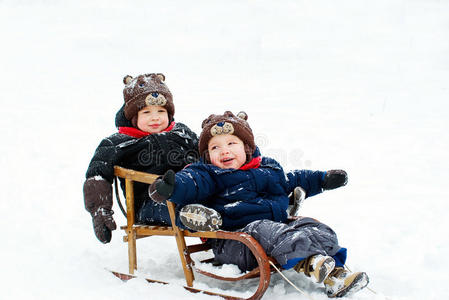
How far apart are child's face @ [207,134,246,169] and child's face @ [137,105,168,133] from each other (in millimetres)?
673

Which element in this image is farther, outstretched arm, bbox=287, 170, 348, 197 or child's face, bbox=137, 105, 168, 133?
child's face, bbox=137, 105, 168, 133

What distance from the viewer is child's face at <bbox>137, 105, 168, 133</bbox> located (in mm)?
3838

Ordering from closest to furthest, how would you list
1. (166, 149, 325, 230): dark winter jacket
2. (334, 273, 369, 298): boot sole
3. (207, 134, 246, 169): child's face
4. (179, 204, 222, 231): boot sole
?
(334, 273, 369, 298): boot sole → (179, 204, 222, 231): boot sole → (166, 149, 325, 230): dark winter jacket → (207, 134, 246, 169): child's face

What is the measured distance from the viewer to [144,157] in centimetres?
371

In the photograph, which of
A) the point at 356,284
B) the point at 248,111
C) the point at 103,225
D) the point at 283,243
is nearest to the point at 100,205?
the point at 103,225

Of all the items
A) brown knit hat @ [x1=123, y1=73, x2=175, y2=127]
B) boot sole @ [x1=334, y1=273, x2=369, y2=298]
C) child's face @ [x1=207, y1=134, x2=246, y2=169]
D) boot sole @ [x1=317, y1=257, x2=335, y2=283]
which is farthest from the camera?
brown knit hat @ [x1=123, y1=73, x2=175, y2=127]

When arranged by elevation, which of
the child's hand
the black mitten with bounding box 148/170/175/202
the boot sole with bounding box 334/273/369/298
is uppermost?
the black mitten with bounding box 148/170/175/202

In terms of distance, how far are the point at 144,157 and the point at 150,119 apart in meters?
0.32

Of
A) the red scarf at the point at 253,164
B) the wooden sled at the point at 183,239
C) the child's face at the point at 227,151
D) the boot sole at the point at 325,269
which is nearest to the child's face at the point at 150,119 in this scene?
the wooden sled at the point at 183,239

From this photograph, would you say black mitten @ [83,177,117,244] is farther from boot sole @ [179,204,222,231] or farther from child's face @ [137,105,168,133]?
boot sole @ [179,204,222,231]

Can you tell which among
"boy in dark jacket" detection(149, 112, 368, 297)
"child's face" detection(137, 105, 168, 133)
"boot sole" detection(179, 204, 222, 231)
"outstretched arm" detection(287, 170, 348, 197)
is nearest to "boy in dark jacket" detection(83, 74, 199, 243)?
"child's face" detection(137, 105, 168, 133)

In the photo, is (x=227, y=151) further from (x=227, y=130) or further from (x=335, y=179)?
(x=335, y=179)

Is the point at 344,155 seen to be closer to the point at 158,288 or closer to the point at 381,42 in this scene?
the point at 158,288

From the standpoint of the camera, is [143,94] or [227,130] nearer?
[227,130]
